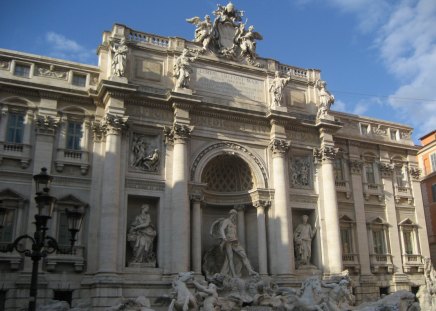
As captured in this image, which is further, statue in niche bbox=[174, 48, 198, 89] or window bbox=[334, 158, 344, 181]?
window bbox=[334, 158, 344, 181]

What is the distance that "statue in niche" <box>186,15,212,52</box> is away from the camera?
82.1 ft

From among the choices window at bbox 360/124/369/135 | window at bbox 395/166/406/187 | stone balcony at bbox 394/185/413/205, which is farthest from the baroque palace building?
window at bbox 395/166/406/187

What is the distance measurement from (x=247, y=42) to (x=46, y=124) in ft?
36.3

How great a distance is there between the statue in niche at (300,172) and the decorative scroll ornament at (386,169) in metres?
5.92

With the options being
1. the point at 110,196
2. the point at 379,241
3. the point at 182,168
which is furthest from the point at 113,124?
the point at 379,241

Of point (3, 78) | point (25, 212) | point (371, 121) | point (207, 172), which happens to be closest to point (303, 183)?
point (207, 172)

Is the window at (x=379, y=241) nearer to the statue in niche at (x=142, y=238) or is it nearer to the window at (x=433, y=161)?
the window at (x=433, y=161)

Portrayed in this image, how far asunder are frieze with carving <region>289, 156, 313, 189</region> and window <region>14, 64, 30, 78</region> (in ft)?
43.5

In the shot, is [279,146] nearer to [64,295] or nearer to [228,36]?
[228,36]

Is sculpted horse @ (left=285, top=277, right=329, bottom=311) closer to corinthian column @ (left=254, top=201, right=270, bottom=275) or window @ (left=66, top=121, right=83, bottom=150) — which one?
corinthian column @ (left=254, top=201, right=270, bottom=275)

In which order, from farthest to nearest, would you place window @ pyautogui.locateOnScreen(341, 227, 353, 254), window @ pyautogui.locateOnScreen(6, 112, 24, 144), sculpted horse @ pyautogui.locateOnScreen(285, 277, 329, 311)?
1. window @ pyautogui.locateOnScreen(341, 227, 353, 254)
2. window @ pyautogui.locateOnScreen(6, 112, 24, 144)
3. sculpted horse @ pyautogui.locateOnScreen(285, 277, 329, 311)

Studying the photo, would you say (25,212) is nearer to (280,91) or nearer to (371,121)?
(280,91)

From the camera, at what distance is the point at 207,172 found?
80.8ft

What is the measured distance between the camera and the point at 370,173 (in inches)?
1149
